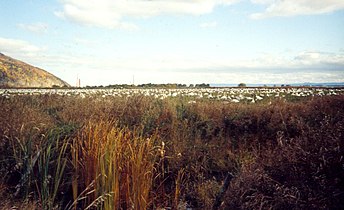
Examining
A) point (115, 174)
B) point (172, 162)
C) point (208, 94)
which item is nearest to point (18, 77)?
point (208, 94)

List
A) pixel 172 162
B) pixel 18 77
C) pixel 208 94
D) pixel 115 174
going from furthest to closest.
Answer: pixel 18 77, pixel 208 94, pixel 172 162, pixel 115 174

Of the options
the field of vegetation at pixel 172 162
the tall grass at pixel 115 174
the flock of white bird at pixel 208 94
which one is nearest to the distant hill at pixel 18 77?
the flock of white bird at pixel 208 94

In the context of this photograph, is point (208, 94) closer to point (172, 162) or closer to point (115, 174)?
point (172, 162)

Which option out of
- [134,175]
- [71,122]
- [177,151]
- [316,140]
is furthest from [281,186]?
[71,122]

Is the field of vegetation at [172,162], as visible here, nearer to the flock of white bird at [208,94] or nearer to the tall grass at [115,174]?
the tall grass at [115,174]

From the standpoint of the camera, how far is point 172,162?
7.25 meters

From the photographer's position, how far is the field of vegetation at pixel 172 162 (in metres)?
4.73

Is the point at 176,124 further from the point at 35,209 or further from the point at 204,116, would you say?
the point at 35,209

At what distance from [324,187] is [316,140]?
1.16m

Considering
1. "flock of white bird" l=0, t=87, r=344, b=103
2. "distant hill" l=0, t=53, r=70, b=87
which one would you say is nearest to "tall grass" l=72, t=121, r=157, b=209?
"flock of white bird" l=0, t=87, r=344, b=103

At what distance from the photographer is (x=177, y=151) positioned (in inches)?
291

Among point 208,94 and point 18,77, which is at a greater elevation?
point 18,77

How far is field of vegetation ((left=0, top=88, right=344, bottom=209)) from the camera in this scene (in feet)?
15.5

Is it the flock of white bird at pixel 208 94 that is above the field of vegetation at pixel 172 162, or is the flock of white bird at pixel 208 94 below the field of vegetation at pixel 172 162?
above
